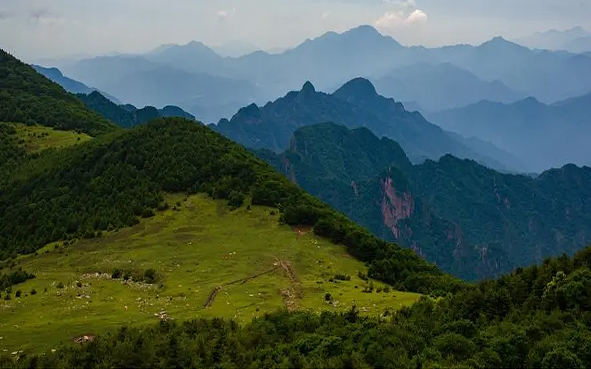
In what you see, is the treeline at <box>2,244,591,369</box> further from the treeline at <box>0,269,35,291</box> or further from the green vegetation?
the green vegetation

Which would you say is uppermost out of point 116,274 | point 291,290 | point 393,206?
point 291,290

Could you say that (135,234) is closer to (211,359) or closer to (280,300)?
(280,300)

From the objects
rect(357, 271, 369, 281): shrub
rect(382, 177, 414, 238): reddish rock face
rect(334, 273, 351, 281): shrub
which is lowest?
rect(382, 177, 414, 238): reddish rock face

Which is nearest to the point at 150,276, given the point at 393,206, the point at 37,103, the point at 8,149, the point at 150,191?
the point at 150,191

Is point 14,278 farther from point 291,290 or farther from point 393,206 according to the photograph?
point 393,206

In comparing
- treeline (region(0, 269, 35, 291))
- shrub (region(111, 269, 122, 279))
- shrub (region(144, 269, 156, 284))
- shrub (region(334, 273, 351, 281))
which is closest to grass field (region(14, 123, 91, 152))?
treeline (region(0, 269, 35, 291))

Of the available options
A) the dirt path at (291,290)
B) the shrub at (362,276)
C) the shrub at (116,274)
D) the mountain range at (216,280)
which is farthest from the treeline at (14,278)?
the shrub at (362,276)
